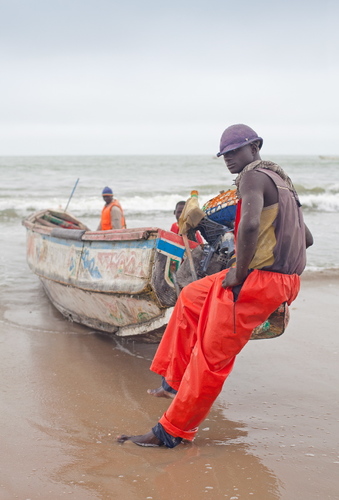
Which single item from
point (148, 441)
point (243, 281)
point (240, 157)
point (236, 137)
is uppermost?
point (236, 137)

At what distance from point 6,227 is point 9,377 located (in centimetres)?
1097

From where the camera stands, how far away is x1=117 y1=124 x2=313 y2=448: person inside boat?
9.70 ft

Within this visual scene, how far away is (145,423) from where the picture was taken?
3852 mm

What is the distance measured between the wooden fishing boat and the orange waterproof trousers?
1248 mm

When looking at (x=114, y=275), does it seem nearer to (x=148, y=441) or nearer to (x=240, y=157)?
(x=148, y=441)

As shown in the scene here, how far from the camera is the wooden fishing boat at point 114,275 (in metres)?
4.58

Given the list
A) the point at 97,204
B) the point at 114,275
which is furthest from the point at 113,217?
the point at 97,204

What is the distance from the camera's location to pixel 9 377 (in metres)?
4.69

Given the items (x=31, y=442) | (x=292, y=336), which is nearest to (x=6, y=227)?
(x=292, y=336)

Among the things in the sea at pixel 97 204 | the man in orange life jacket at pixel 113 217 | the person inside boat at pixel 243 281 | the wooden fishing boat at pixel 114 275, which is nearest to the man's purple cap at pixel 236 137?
the person inside boat at pixel 243 281

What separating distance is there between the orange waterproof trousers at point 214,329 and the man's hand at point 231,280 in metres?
0.04

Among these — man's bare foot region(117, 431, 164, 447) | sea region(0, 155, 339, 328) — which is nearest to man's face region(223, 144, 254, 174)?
man's bare foot region(117, 431, 164, 447)

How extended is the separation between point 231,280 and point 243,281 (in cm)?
6

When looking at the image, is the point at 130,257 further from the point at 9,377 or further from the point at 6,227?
the point at 6,227
